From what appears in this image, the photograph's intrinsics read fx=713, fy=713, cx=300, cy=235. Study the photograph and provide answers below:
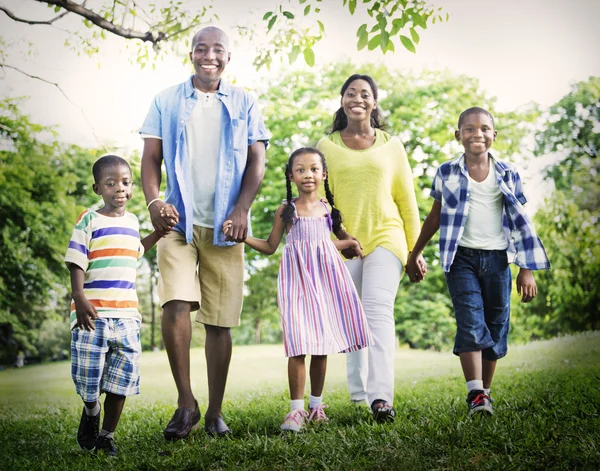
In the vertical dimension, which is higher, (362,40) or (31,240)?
(362,40)

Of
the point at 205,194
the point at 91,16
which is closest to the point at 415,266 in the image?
the point at 205,194

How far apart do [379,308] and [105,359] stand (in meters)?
1.32

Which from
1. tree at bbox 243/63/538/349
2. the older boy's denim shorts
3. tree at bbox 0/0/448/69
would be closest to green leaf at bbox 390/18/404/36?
tree at bbox 0/0/448/69

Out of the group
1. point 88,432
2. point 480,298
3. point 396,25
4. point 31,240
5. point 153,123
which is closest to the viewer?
point 88,432

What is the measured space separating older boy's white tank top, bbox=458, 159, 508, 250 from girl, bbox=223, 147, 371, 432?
550 mm

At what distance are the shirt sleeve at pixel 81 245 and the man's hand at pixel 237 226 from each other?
0.60 meters

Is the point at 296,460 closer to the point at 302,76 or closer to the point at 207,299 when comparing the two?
the point at 207,299

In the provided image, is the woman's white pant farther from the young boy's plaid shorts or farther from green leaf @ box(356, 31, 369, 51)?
green leaf @ box(356, 31, 369, 51)

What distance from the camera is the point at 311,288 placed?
11.0 ft

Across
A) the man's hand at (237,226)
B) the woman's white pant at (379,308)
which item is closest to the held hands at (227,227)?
the man's hand at (237,226)

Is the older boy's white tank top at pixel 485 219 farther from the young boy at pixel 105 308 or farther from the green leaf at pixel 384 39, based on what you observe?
the young boy at pixel 105 308

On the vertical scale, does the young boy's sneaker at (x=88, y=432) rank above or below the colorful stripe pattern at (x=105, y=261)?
below

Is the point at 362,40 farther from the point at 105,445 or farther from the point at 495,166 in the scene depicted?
Result: the point at 105,445

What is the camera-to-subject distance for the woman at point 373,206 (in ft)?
11.6
